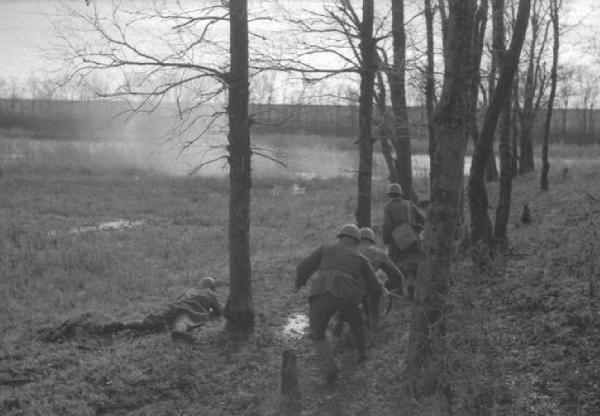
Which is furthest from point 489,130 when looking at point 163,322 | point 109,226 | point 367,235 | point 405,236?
point 109,226

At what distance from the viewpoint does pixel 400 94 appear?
699 inches

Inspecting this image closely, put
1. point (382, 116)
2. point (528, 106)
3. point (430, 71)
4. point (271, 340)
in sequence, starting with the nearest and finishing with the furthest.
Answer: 1. point (271, 340)
2. point (430, 71)
3. point (382, 116)
4. point (528, 106)

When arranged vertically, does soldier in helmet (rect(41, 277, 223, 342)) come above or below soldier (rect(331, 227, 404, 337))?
below

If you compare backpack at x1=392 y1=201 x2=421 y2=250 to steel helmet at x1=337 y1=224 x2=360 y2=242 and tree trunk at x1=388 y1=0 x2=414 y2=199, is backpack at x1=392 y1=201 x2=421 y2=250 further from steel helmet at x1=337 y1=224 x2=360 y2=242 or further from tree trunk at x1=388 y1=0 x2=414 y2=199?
tree trunk at x1=388 y1=0 x2=414 y2=199

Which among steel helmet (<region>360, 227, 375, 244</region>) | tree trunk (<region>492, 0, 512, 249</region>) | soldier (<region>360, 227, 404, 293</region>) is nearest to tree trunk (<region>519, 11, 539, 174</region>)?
tree trunk (<region>492, 0, 512, 249</region>)

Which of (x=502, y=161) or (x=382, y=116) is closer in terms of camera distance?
(x=502, y=161)

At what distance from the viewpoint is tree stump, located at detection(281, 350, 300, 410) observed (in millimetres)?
6996

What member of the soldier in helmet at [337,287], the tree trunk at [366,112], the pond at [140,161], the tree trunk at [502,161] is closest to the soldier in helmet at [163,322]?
the soldier in helmet at [337,287]

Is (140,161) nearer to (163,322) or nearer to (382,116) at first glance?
(382,116)

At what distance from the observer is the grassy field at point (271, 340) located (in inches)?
247

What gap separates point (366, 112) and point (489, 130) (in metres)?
2.61

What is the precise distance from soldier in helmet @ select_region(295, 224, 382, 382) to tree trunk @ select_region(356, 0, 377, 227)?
557 cm

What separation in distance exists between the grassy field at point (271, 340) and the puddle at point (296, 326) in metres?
0.09

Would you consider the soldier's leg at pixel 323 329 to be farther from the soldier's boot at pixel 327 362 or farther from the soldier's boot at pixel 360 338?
the soldier's boot at pixel 360 338
